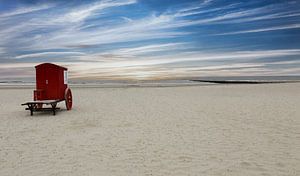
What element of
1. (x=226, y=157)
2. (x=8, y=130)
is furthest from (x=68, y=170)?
(x=8, y=130)

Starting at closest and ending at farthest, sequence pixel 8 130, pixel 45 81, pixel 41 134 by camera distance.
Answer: pixel 41 134
pixel 8 130
pixel 45 81

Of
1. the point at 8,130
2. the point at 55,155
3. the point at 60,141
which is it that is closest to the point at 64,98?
the point at 8,130

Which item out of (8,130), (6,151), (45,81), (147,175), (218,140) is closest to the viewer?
(147,175)

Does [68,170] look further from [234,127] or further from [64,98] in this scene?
[64,98]

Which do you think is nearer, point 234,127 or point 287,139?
point 287,139

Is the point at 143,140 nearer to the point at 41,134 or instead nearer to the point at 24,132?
the point at 41,134

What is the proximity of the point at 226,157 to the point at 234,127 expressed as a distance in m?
3.38

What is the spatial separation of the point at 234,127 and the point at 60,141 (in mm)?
5026

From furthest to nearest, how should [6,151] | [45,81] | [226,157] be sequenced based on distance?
1. [45,81]
2. [6,151]
3. [226,157]

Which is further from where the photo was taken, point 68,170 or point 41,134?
point 41,134

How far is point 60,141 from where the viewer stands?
7.29m

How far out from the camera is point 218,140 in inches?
283

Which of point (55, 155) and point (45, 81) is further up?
point (45, 81)

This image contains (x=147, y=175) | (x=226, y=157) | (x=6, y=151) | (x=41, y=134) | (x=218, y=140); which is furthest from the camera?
(x=41, y=134)
